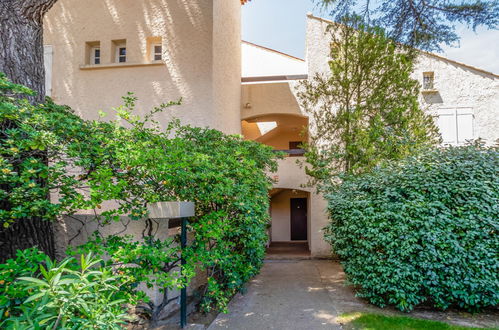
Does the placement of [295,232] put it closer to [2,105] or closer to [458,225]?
[458,225]

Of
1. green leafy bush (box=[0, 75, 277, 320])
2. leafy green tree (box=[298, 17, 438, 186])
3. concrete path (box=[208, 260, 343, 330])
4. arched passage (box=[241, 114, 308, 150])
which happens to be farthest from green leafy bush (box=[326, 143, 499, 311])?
arched passage (box=[241, 114, 308, 150])

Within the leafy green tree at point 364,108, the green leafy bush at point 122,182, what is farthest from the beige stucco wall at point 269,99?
the green leafy bush at point 122,182

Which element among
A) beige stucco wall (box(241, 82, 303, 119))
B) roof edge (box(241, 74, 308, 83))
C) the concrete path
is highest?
roof edge (box(241, 74, 308, 83))

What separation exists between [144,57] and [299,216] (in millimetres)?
11338

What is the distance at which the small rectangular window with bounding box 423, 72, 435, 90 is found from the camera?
36.0 ft

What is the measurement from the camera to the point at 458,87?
10.8 meters

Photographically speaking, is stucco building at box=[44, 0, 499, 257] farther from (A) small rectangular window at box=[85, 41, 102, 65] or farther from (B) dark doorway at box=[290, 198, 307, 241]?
(B) dark doorway at box=[290, 198, 307, 241]

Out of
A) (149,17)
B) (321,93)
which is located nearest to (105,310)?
(149,17)

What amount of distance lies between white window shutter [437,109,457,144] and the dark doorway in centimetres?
747

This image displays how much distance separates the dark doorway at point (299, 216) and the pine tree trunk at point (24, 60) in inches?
515

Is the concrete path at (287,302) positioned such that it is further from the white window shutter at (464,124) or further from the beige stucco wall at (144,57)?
the white window shutter at (464,124)

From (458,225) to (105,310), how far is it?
568cm

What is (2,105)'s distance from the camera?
2.70 metres

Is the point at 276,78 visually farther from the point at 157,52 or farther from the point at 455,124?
the point at 455,124
